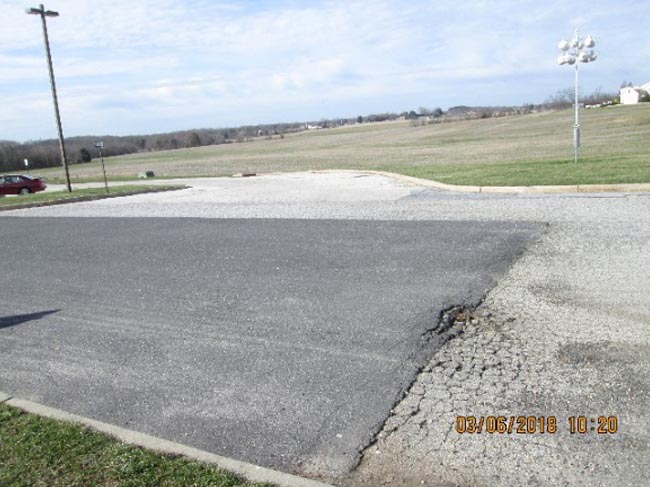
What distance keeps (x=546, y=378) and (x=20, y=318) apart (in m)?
5.46

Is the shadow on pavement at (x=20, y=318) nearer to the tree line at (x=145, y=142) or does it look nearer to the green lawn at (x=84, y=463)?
the green lawn at (x=84, y=463)

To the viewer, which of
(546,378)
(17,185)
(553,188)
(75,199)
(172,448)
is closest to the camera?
(172,448)

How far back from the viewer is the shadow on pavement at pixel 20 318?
623cm

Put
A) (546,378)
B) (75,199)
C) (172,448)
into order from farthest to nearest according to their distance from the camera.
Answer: (75,199) < (546,378) < (172,448)

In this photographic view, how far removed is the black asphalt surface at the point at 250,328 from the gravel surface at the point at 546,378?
24cm

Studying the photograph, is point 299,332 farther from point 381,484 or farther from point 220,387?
point 381,484

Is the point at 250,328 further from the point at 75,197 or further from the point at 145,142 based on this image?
the point at 145,142

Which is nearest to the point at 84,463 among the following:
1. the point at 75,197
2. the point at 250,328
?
the point at 250,328

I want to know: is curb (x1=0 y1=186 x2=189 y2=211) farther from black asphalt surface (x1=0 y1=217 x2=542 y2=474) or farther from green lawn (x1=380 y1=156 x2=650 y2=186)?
green lawn (x1=380 y1=156 x2=650 y2=186)

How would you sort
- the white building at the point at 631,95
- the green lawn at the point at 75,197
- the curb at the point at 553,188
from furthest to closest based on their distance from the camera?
the white building at the point at 631,95 < the green lawn at the point at 75,197 < the curb at the point at 553,188

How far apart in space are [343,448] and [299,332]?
6.55ft

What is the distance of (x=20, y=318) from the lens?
6402 mm
